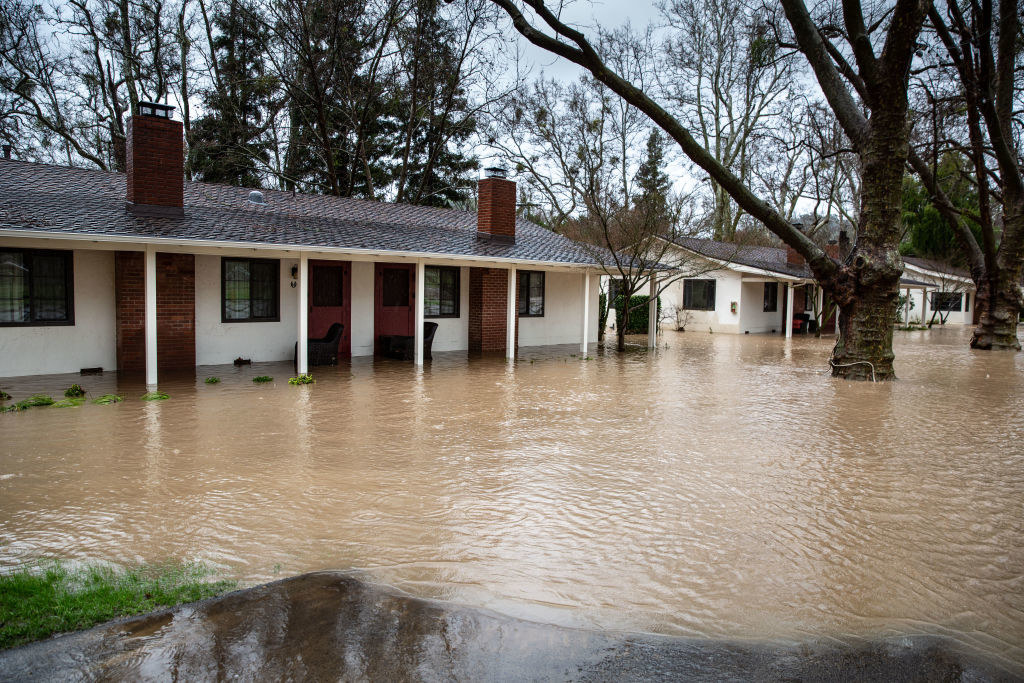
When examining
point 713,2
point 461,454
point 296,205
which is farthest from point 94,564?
point 713,2

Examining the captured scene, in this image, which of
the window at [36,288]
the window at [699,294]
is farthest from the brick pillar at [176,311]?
the window at [699,294]

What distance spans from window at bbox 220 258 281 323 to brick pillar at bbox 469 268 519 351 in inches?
198

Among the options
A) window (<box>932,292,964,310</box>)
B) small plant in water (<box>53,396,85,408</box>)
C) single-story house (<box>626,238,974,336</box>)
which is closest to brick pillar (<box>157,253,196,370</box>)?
small plant in water (<box>53,396,85,408</box>)

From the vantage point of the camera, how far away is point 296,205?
1625 centimetres

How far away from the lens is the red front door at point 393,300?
52.2ft

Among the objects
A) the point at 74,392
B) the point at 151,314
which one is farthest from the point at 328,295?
the point at 74,392

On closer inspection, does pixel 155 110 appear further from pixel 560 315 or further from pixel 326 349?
pixel 560 315

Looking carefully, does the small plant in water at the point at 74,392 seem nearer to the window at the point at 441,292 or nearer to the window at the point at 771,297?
the window at the point at 441,292

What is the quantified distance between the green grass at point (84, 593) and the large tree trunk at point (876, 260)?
500 inches

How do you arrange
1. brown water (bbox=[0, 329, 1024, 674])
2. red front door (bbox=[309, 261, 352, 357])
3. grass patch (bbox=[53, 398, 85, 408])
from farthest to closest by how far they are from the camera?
red front door (bbox=[309, 261, 352, 357])
grass patch (bbox=[53, 398, 85, 408])
brown water (bbox=[0, 329, 1024, 674])

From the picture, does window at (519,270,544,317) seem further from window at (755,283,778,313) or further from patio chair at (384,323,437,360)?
window at (755,283,778,313)

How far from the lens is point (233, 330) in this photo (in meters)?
13.7

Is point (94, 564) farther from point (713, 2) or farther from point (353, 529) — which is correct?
point (713, 2)

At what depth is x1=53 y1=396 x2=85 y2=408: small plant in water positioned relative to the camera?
9452mm
